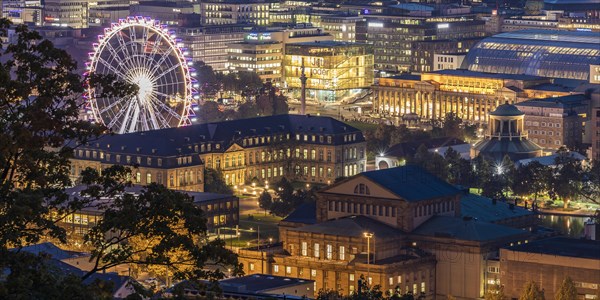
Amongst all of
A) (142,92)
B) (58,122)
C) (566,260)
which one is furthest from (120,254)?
(142,92)

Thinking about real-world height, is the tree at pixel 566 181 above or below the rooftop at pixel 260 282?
above

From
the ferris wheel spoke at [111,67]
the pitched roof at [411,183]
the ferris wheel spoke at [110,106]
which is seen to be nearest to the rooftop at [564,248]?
the pitched roof at [411,183]

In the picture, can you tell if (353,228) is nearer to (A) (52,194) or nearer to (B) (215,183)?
(B) (215,183)

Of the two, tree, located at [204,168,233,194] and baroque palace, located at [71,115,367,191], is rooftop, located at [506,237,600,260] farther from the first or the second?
baroque palace, located at [71,115,367,191]

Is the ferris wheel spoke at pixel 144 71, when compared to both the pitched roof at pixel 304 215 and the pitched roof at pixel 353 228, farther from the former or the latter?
the pitched roof at pixel 353 228

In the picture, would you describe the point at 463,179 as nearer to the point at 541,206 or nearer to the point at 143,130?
the point at 541,206

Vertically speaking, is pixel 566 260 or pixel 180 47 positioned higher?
pixel 180 47

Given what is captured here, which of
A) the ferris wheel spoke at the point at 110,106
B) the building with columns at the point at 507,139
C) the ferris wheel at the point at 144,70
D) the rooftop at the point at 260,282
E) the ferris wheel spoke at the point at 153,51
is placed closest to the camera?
the rooftop at the point at 260,282
